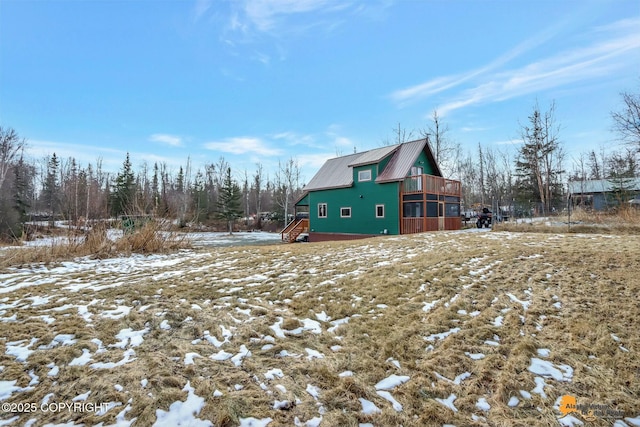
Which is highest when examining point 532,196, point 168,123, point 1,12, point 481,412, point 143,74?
point 168,123

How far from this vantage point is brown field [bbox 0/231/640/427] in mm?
2162

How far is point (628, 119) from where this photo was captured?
17.0 m

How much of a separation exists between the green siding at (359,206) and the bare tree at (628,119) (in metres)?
14.7

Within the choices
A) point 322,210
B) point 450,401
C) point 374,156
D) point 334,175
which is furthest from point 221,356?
point 334,175

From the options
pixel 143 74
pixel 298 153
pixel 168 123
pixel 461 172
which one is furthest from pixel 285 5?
pixel 461 172

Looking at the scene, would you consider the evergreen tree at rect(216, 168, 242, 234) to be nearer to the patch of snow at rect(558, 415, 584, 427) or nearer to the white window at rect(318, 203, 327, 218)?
the white window at rect(318, 203, 327, 218)

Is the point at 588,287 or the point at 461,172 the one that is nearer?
the point at 588,287

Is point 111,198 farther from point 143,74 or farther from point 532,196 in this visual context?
point 532,196

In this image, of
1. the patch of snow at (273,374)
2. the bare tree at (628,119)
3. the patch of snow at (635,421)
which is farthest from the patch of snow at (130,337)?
the bare tree at (628,119)

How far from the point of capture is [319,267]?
20.8 ft

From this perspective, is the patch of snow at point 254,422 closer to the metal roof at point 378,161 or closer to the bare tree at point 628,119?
the metal roof at point 378,161

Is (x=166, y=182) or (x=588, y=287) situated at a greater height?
(x=166, y=182)

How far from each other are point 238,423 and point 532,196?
3310 cm

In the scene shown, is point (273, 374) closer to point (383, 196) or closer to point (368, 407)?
point (368, 407)
